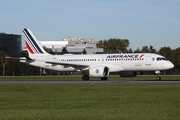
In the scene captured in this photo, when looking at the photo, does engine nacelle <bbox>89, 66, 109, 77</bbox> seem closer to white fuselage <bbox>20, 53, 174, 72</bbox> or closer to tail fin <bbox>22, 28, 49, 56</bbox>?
white fuselage <bbox>20, 53, 174, 72</bbox>

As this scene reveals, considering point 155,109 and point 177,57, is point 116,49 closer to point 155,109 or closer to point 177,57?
point 177,57

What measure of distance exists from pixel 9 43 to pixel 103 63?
110m

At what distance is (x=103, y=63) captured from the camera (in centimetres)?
6219

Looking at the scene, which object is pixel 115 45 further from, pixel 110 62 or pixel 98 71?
pixel 98 71

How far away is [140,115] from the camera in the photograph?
1864cm

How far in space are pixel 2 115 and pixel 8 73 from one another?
103345mm

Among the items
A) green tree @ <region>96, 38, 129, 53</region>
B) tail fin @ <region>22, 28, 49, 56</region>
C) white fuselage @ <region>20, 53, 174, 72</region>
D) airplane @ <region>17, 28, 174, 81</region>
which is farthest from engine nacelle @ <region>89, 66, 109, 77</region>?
green tree @ <region>96, 38, 129, 53</region>

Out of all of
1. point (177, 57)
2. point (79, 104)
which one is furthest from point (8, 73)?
point (79, 104)

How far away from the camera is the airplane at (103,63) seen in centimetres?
5884

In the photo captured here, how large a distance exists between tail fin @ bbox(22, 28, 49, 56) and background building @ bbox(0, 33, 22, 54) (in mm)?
94580

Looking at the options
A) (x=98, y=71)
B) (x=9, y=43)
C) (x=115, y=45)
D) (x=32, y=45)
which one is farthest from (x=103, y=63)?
(x=115, y=45)

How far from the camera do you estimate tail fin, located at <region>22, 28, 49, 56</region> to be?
71062 millimetres

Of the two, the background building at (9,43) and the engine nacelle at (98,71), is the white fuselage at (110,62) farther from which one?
the background building at (9,43)

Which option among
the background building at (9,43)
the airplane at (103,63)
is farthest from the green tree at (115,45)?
the airplane at (103,63)
